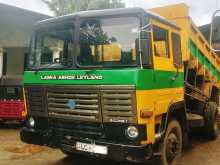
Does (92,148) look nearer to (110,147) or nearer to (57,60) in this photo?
(110,147)

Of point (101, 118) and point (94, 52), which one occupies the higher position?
point (94, 52)

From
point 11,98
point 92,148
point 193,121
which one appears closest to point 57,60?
point 92,148

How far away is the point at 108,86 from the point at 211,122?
4.28 meters

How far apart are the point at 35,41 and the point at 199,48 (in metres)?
3.73

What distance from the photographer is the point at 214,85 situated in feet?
32.2

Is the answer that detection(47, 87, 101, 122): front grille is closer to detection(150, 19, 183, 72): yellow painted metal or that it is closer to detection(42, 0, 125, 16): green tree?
detection(150, 19, 183, 72): yellow painted metal

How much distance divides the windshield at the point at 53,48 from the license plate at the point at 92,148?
123cm

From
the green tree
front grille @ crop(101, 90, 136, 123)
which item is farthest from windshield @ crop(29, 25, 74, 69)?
the green tree

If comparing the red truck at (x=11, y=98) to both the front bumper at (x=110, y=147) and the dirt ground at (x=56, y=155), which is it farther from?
the front bumper at (x=110, y=147)

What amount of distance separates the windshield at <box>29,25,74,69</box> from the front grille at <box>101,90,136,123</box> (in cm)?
86

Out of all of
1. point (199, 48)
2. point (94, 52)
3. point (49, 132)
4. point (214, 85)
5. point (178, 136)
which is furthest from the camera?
point (214, 85)

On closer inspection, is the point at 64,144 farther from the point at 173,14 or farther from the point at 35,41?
the point at 173,14

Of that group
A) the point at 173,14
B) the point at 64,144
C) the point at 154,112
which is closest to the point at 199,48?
the point at 173,14

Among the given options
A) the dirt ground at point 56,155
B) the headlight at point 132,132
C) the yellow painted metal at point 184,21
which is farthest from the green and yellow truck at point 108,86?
the dirt ground at point 56,155
